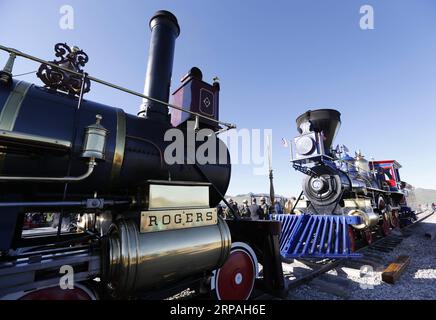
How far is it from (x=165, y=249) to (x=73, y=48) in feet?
8.10

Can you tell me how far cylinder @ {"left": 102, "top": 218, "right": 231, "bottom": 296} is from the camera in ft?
6.14

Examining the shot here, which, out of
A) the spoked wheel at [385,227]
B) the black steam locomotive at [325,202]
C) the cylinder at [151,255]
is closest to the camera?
the cylinder at [151,255]

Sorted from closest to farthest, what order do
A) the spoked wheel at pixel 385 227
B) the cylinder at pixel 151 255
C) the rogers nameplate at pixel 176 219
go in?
the cylinder at pixel 151 255
the rogers nameplate at pixel 176 219
the spoked wheel at pixel 385 227

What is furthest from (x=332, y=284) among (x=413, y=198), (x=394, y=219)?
(x=413, y=198)

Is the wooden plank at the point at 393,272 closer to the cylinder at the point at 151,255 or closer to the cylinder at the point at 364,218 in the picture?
the cylinder at the point at 364,218

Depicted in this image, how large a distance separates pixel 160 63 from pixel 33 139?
7.25 feet

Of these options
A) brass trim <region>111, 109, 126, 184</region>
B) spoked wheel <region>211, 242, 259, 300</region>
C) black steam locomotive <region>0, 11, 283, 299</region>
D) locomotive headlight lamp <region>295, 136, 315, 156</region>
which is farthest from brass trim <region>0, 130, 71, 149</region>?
locomotive headlight lamp <region>295, 136, 315, 156</region>

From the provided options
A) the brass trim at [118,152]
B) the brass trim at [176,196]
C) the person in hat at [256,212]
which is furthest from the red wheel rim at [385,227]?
the brass trim at [118,152]

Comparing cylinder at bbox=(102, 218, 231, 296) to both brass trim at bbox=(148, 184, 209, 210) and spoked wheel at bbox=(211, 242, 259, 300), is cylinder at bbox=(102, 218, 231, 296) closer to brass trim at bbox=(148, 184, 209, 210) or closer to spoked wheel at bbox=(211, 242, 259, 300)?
brass trim at bbox=(148, 184, 209, 210)

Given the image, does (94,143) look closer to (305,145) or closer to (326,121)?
(305,145)

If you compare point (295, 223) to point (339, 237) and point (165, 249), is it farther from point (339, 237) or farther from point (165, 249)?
point (165, 249)

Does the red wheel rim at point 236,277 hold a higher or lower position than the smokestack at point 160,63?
lower

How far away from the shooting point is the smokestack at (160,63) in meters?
3.15
